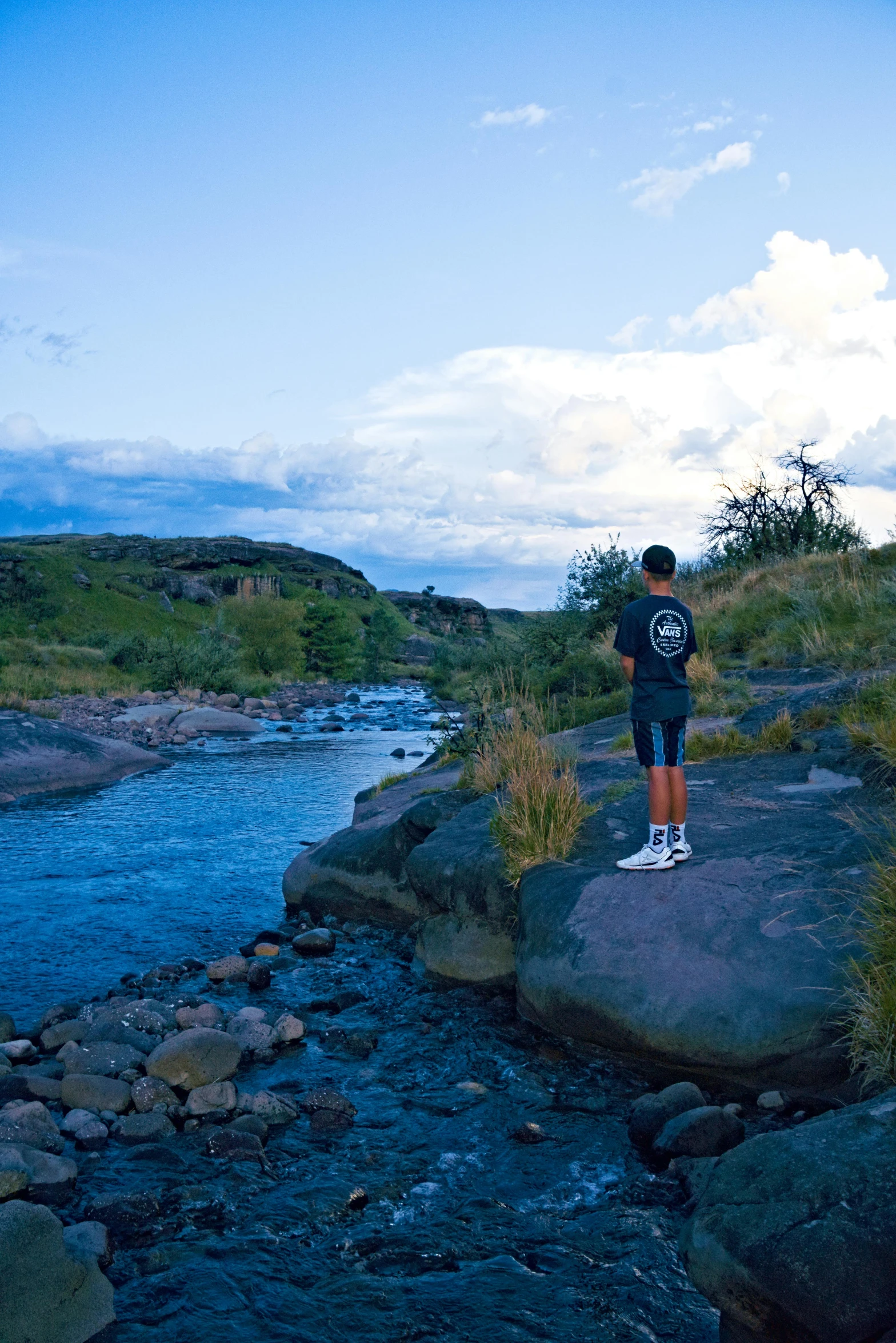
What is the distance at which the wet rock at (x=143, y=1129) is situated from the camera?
5.54 meters

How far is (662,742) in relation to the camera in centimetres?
679

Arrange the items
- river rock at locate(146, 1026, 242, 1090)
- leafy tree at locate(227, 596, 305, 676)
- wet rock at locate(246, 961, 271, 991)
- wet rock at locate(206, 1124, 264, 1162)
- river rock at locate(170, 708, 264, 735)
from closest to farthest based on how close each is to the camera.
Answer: wet rock at locate(206, 1124, 264, 1162) → river rock at locate(146, 1026, 242, 1090) → wet rock at locate(246, 961, 271, 991) → river rock at locate(170, 708, 264, 735) → leafy tree at locate(227, 596, 305, 676)

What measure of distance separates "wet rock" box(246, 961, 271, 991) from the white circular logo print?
4.34 metres

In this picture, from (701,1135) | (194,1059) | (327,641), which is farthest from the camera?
Answer: (327,641)

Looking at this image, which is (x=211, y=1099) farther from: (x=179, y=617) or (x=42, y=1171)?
(x=179, y=617)

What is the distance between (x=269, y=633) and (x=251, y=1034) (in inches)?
1977

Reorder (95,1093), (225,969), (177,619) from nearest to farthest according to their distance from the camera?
(95,1093) → (225,969) → (177,619)

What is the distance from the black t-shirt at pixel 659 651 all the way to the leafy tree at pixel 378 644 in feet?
182

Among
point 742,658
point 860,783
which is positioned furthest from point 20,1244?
point 742,658

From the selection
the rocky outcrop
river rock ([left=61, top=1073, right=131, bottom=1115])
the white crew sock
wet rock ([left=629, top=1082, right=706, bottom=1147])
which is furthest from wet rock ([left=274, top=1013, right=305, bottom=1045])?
the rocky outcrop

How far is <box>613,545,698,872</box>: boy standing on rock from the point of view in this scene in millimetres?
6691

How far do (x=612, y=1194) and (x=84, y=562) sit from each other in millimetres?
92156

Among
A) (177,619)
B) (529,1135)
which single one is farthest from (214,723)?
(177,619)

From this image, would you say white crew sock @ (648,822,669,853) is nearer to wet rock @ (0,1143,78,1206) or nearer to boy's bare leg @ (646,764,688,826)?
boy's bare leg @ (646,764,688,826)
